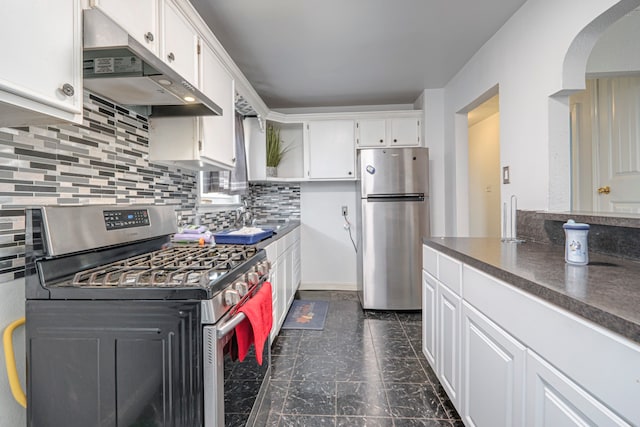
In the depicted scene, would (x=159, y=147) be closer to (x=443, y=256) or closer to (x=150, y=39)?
(x=150, y=39)

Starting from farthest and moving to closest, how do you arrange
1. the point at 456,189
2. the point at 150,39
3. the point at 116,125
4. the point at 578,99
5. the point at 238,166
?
the point at 456,189
the point at 238,166
the point at 578,99
the point at 116,125
the point at 150,39

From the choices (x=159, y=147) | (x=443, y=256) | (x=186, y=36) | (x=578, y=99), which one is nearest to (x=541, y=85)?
(x=578, y=99)

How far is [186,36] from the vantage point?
1.52 m

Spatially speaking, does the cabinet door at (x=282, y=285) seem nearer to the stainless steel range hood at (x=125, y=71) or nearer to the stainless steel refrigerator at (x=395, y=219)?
the stainless steel refrigerator at (x=395, y=219)

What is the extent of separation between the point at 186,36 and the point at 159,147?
608mm

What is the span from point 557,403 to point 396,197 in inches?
94.4

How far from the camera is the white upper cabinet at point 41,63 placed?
693 millimetres

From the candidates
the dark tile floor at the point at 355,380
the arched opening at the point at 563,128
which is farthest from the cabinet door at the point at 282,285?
the arched opening at the point at 563,128

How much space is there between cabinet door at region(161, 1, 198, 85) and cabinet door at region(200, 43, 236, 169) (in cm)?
11

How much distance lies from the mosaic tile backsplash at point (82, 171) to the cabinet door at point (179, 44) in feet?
1.25

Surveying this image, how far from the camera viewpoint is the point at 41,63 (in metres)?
0.77

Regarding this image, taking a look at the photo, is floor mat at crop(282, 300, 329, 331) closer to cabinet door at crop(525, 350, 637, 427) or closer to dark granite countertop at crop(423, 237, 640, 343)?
dark granite countertop at crop(423, 237, 640, 343)

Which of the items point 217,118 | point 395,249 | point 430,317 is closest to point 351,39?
point 217,118

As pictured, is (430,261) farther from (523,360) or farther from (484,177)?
(484,177)
